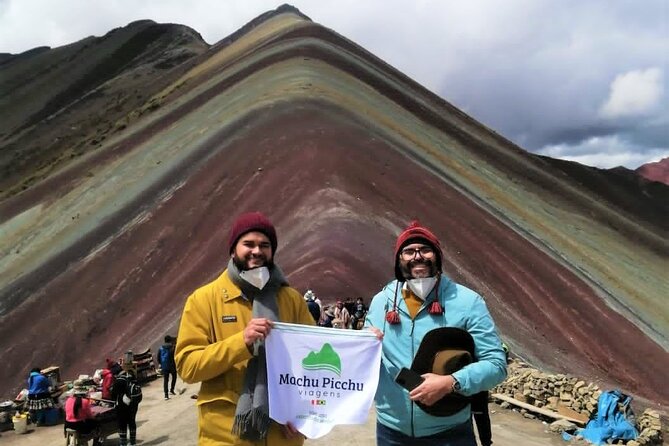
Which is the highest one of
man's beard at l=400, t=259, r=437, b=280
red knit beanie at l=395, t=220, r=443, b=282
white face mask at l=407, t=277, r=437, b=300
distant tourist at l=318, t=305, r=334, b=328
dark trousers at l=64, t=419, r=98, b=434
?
red knit beanie at l=395, t=220, r=443, b=282

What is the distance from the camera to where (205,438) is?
321 cm

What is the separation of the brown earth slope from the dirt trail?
5609 millimetres

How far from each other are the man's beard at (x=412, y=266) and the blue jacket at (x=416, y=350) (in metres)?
0.08

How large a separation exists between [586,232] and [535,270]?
12.2 metres

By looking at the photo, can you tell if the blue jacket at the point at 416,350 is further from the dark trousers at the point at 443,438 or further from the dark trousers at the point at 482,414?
the dark trousers at the point at 482,414

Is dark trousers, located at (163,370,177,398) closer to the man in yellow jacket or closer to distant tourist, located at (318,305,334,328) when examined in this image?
distant tourist, located at (318,305,334,328)

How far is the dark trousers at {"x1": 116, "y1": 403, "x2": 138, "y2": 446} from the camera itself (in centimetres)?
865

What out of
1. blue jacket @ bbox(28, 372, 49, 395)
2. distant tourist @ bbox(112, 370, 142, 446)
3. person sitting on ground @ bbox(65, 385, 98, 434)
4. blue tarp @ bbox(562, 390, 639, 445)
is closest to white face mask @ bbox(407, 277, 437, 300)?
blue tarp @ bbox(562, 390, 639, 445)

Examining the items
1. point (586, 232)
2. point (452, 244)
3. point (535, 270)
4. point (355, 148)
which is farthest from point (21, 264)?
point (586, 232)

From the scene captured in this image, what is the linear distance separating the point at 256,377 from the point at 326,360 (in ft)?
1.53

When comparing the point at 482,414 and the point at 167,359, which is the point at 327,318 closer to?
the point at 167,359

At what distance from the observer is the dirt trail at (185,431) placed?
772 cm

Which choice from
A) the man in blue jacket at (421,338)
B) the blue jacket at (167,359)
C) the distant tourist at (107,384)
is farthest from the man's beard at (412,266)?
the blue jacket at (167,359)

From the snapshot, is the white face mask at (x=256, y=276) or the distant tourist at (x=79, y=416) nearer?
the white face mask at (x=256, y=276)
